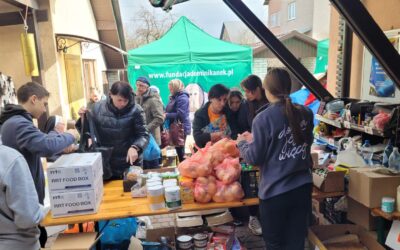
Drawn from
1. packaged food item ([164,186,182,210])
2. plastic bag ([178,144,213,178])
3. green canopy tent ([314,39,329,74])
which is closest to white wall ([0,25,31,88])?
plastic bag ([178,144,213,178])

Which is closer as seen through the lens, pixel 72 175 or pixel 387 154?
pixel 72 175

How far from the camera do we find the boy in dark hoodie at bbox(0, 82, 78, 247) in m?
2.30

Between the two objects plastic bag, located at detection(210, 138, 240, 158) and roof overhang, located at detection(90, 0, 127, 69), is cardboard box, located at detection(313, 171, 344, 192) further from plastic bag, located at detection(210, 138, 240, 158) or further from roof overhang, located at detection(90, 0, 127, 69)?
roof overhang, located at detection(90, 0, 127, 69)

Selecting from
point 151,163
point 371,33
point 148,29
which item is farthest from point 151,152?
point 148,29

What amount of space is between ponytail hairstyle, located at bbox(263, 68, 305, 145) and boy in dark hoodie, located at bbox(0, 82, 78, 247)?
159cm

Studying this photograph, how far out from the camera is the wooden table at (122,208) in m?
2.18

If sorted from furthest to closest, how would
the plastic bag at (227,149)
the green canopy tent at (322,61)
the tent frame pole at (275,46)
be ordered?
1. the green canopy tent at (322,61)
2. the tent frame pole at (275,46)
3. the plastic bag at (227,149)

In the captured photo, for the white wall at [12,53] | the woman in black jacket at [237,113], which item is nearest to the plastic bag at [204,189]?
the woman in black jacket at [237,113]

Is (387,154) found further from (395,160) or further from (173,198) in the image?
(173,198)

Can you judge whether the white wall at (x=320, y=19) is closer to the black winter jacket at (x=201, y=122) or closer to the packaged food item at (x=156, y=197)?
the black winter jacket at (x=201, y=122)

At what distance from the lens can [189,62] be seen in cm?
656

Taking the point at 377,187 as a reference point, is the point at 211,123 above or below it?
above

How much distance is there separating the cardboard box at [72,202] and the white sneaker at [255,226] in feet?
5.47

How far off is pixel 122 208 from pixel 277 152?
1.16 meters
